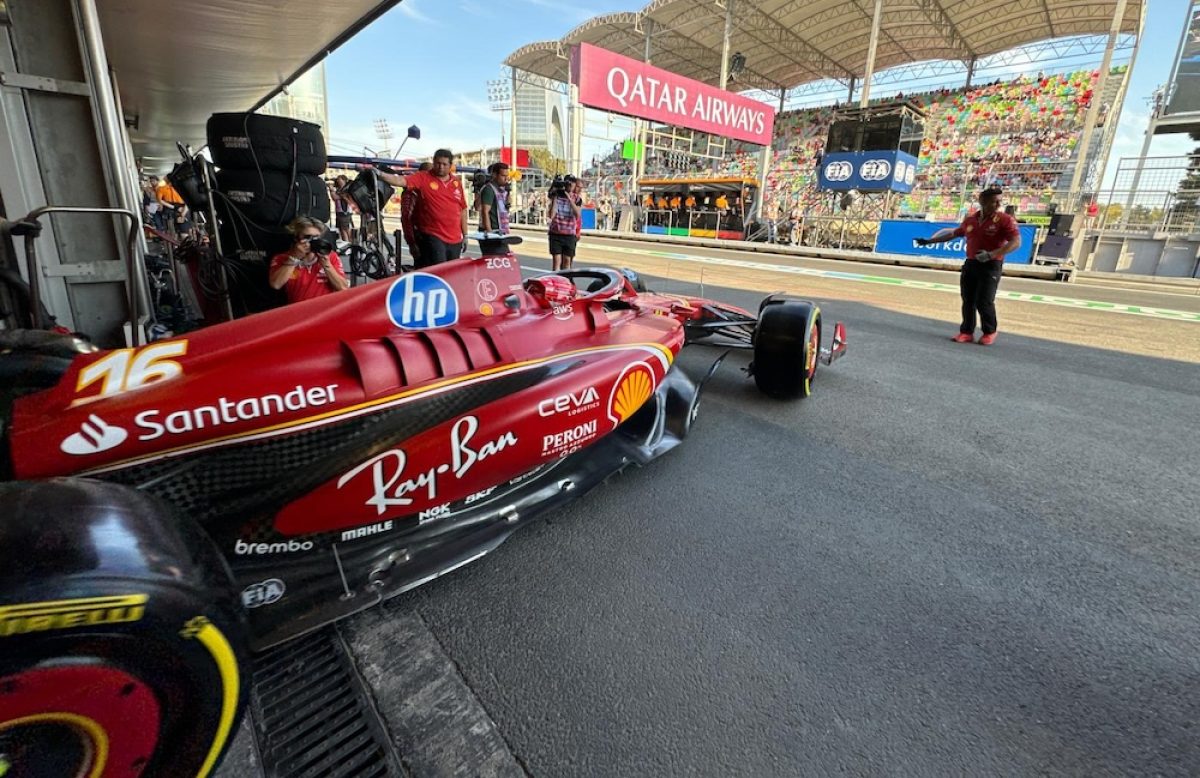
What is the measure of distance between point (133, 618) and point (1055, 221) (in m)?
19.4

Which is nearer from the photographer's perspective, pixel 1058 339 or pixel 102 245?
pixel 102 245

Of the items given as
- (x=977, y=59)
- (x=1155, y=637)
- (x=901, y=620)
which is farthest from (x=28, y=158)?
(x=977, y=59)

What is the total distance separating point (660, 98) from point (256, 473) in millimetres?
24587

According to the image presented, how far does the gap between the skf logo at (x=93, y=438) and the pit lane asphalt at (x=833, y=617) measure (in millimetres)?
823

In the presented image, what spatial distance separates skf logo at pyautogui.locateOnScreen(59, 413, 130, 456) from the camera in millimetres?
1290

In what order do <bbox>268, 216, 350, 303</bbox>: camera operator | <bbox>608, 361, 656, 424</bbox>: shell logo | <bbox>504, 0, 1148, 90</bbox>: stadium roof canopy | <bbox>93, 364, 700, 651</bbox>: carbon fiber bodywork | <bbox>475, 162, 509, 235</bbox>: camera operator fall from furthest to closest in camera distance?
<bbox>504, 0, 1148, 90</bbox>: stadium roof canopy < <bbox>475, 162, 509, 235</bbox>: camera operator < <bbox>268, 216, 350, 303</bbox>: camera operator < <bbox>608, 361, 656, 424</bbox>: shell logo < <bbox>93, 364, 700, 651</bbox>: carbon fiber bodywork

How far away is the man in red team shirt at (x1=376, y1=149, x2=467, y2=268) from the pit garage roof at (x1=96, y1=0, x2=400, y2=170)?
152 centimetres

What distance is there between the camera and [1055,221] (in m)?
14.6

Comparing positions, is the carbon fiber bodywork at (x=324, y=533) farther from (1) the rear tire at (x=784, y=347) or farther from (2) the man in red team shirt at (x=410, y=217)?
(2) the man in red team shirt at (x=410, y=217)

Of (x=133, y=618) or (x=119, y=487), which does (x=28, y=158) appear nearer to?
(x=119, y=487)

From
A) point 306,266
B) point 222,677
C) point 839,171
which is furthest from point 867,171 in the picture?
point 222,677

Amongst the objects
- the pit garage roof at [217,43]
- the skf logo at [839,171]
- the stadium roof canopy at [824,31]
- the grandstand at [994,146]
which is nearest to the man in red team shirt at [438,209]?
the pit garage roof at [217,43]

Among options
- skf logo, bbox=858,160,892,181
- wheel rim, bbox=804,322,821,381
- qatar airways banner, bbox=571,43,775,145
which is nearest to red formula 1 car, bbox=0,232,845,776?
wheel rim, bbox=804,322,821,381

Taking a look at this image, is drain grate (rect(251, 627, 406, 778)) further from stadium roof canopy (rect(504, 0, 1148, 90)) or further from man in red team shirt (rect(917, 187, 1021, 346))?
stadium roof canopy (rect(504, 0, 1148, 90))
